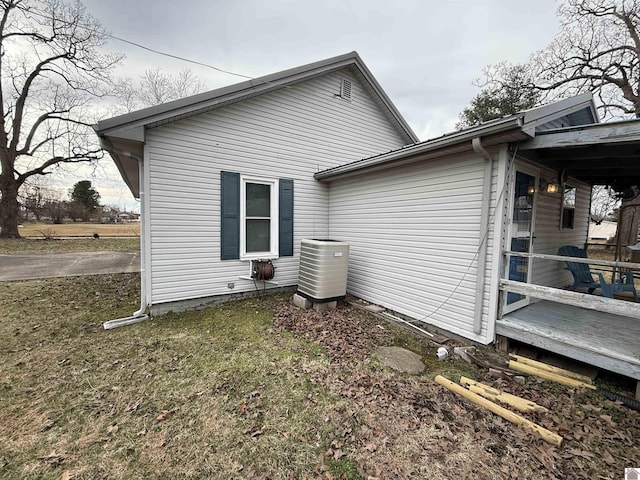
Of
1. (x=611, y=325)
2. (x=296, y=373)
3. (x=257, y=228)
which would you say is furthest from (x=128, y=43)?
(x=611, y=325)

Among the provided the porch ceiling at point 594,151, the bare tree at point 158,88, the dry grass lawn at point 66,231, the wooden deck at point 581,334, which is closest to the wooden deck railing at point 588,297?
the wooden deck at point 581,334

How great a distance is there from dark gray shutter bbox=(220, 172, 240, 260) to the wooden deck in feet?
15.4

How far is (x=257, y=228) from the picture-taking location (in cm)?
592

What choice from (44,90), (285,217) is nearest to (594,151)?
(285,217)

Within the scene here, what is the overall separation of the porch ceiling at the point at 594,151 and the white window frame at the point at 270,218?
4428 millimetres

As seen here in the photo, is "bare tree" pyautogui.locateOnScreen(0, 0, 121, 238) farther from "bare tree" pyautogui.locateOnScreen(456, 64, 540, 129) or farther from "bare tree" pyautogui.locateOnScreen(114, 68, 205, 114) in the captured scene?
"bare tree" pyautogui.locateOnScreen(456, 64, 540, 129)

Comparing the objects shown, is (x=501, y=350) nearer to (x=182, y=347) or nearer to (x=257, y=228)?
(x=182, y=347)

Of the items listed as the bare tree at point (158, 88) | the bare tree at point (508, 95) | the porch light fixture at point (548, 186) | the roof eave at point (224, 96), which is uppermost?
the bare tree at point (158, 88)

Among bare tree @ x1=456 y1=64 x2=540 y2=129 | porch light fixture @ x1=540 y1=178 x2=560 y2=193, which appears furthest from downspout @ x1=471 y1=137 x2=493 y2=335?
bare tree @ x1=456 y1=64 x2=540 y2=129

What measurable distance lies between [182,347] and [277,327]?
1401 millimetres

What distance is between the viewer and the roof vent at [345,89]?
7.07 metres

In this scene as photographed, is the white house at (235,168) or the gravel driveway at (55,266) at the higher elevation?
the white house at (235,168)

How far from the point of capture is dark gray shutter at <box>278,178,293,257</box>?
608 centimetres

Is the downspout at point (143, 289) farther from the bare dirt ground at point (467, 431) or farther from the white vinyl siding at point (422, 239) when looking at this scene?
the white vinyl siding at point (422, 239)
